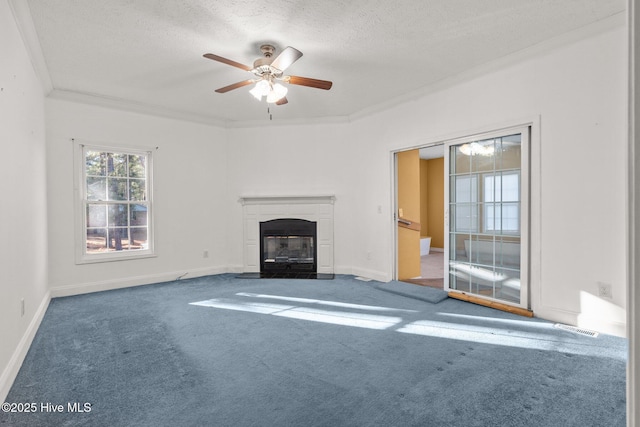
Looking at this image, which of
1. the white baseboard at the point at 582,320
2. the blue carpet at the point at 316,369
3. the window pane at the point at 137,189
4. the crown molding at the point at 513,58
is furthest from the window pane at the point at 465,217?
the window pane at the point at 137,189

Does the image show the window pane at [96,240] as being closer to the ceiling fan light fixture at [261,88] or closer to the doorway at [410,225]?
the ceiling fan light fixture at [261,88]

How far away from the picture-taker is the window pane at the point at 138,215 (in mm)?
→ 4938

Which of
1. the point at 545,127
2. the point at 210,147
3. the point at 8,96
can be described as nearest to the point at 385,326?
the point at 545,127

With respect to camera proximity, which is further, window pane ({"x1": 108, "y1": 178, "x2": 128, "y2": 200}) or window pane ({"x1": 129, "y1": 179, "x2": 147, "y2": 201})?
window pane ({"x1": 129, "y1": 179, "x2": 147, "y2": 201})

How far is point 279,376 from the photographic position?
7.18ft

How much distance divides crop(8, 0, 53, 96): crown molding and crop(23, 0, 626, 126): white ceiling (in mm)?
Answer: 48

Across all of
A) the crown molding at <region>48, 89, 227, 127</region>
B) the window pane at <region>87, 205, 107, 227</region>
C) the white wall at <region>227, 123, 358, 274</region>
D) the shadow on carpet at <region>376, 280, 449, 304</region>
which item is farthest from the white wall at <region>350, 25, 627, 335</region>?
the window pane at <region>87, 205, 107, 227</region>

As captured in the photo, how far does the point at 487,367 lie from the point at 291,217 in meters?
3.84

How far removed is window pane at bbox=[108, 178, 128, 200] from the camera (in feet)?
15.6

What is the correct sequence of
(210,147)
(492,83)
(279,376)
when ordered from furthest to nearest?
(210,147)
(492,83)
(279,376)

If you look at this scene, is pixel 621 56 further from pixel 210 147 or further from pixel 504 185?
pixel 210 147

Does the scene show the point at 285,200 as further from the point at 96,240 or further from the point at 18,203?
the point at 18,203

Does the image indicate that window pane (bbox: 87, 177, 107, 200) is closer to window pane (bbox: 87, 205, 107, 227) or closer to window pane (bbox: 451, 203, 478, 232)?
window pane (bbox: 87, 205, 107, 227)

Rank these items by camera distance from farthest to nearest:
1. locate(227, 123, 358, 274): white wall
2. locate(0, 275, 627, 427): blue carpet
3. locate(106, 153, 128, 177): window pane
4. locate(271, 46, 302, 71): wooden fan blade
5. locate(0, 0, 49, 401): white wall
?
1. locate(227, 123, 358, 274): white wall
2. locate(106, 153, 128, 177): window pane
3. locate(271, 46, 302, 71): wooden fan blade
4. locate(0, 0, 49, 401): white wall
5. locate(0, 275, 627, 427): blue carpet
